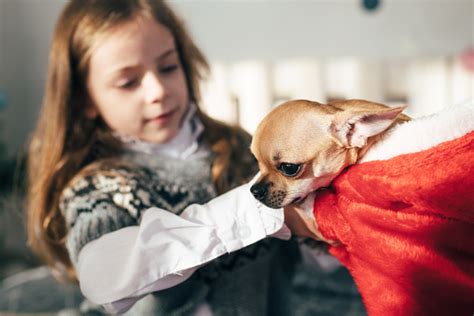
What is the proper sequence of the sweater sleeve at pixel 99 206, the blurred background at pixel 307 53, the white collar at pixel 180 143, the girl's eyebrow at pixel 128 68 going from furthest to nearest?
the blurred background at pixel 307 53
the white collar at pixel 180 143
the girl's eyebrow at pixel 128 68
the sweater sleeve at pixel 99 206

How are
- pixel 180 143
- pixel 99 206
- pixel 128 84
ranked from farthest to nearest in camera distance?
pixel 180 143 < pixel 128 84 < pixel 99 206

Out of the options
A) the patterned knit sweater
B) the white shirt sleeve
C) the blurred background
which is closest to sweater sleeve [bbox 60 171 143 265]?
the patterned knit sweater

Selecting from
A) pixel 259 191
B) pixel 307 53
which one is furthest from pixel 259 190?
pixel 307 53

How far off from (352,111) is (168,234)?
29cm

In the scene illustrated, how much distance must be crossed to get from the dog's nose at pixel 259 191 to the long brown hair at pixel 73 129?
29 cm

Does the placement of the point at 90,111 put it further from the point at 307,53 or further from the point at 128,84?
the point at 307,53

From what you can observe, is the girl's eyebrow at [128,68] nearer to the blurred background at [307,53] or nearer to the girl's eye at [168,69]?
the girl's eye at [168,69]

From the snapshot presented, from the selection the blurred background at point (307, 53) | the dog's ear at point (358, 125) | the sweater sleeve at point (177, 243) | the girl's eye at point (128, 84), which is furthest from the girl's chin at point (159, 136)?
the blurred background at point (307, 53)

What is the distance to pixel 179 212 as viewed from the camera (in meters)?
0.83

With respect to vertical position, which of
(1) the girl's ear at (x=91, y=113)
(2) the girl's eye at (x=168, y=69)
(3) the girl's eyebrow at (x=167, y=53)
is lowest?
(1) the girl's ear at (x=91, y=113)

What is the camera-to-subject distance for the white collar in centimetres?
101

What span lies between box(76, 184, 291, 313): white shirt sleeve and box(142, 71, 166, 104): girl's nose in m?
0.28

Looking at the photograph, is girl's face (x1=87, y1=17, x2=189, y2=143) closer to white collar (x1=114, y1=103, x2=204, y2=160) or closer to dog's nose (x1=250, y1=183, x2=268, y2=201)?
white collar (x1=114, y1=103, x2=204, y2=160)

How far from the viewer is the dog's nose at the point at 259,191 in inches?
26.2
